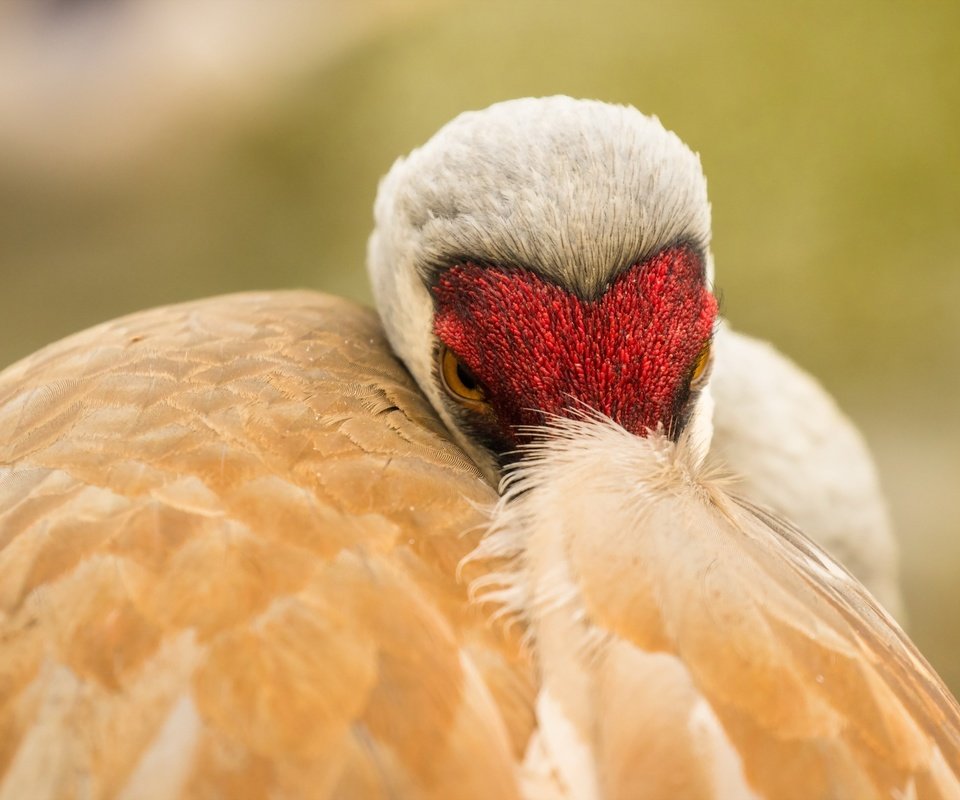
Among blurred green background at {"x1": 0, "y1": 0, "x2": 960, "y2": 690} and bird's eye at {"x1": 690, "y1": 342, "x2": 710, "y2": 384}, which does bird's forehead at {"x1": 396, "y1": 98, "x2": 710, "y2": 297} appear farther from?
blurred green background at {"x1": 0, "y1": 0, "x2": 960, "y2": 690}

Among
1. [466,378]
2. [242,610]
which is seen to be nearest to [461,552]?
[242,610]

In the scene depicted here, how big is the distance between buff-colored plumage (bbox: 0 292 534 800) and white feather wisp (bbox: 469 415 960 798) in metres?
0.05

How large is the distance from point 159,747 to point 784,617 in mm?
547

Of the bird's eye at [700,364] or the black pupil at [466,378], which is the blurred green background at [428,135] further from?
the black pupil at [466,378]

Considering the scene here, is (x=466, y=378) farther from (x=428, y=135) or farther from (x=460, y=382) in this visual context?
(x=428, y=135)

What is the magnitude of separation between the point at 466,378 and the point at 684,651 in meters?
0.52

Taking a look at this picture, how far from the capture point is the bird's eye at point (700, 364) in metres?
1.31

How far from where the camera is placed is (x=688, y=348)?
1.26 meters

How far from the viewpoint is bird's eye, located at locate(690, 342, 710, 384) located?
1308 mm

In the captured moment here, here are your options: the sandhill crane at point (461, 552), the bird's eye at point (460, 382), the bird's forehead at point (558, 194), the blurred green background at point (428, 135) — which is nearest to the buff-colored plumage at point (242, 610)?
the sandhill crane at point (461, 552)

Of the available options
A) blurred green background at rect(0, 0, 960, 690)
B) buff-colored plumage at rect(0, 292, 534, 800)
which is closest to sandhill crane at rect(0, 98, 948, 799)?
buff-colored plumage at rect(0, 292, 534, 800)

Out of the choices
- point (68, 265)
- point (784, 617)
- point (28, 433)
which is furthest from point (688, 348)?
point (68, 265)

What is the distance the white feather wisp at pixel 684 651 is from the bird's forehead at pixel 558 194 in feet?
0.85

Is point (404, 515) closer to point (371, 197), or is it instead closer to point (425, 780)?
point (425, 780)
